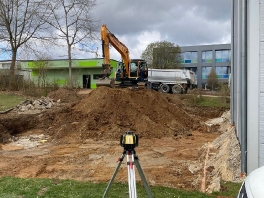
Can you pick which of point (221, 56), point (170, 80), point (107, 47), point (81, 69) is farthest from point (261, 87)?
point (221, 56)

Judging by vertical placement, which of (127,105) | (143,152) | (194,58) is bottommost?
(143,152)

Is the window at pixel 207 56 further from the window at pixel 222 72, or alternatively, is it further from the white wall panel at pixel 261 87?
the white wall panel at pixel 261 87

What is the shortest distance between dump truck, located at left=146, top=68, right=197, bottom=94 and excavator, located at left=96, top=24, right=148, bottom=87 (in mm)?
11358

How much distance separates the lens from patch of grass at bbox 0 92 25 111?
19.7 meters

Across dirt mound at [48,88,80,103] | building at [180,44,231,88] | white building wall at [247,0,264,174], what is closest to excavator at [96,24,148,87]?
dirt mound at [48,88,80,103]

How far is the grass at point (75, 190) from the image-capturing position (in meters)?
5.38

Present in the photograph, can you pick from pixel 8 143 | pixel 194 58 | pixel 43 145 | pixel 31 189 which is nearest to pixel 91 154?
pixel 43 145

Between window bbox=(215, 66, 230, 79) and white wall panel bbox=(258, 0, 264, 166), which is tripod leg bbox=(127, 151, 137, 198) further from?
window bbox=(215, 66, 230, 79)

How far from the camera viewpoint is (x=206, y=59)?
67438 mm

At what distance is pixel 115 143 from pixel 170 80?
24.0m

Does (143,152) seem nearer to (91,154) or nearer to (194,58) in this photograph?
(91,154)

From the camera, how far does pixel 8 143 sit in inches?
502

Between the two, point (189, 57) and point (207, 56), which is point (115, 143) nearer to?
point (207, 56)

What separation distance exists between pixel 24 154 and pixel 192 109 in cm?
1639
